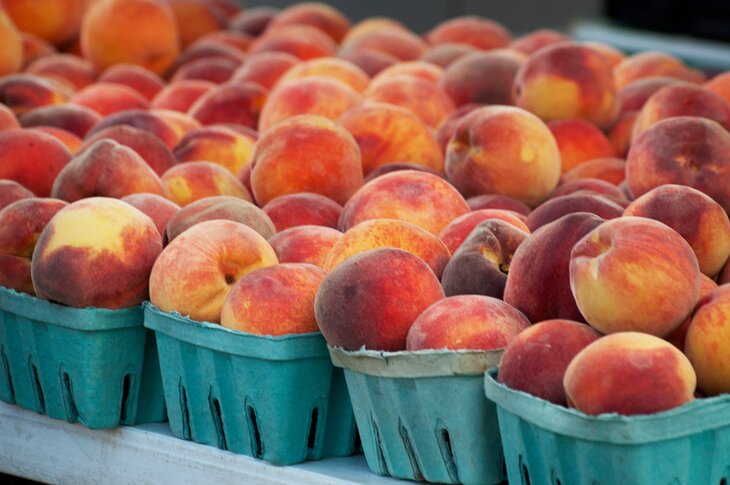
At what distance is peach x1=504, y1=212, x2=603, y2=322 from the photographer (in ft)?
3.93

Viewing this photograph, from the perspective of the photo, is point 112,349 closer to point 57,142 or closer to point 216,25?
point 57,142

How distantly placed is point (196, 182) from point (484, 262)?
641mm

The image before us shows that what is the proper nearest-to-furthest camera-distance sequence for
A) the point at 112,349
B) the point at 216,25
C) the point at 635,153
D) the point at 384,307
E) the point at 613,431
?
1. the point at 613,431
2. the point at 384,307
3. the point at 112,349
4. the point at 635,153
5. the point at 216,25

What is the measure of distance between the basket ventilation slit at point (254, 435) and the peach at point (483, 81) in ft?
3.96

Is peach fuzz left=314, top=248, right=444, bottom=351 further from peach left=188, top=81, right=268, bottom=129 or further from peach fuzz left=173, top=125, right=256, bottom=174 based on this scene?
peach left=188, top=81, right=268, bottom=129

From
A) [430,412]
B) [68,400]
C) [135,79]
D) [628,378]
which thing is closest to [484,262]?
[430,412]

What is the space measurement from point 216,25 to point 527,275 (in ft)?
7.39

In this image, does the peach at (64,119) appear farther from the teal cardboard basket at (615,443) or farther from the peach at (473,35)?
the teal cardboard basket at (615,443)

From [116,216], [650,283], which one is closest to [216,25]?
[116,216]

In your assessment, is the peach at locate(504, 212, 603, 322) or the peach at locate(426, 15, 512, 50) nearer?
the peach at locate(504, 212, 603, 322)

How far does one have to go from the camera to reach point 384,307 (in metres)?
1.20

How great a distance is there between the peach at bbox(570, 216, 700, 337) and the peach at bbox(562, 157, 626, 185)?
2.54 feet

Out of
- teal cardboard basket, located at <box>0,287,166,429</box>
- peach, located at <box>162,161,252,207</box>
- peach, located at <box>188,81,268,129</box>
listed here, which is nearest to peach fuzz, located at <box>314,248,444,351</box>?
teal cardboard basket, located at <box>0,287,166,429</box>

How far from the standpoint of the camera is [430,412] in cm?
115
